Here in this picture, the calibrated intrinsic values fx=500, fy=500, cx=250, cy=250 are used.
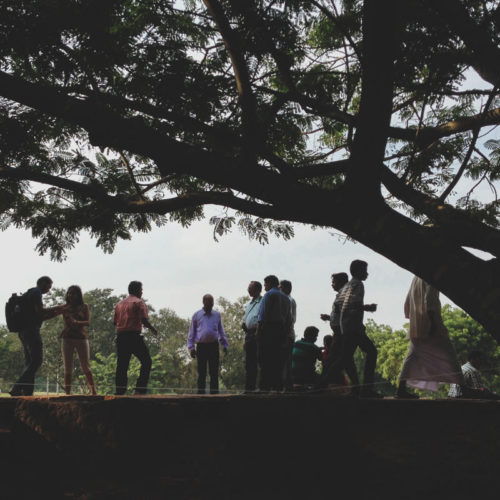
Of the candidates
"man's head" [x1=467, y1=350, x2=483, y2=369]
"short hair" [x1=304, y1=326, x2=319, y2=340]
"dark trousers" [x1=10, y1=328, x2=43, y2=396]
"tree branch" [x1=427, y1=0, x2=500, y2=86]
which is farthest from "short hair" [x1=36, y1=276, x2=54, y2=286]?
"man's head" [x1=467, y1=350, x2=483, y2=369]

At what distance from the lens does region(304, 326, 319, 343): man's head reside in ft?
23.9

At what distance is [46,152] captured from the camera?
4.73 metres

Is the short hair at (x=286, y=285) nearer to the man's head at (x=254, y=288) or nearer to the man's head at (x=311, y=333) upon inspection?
the man's head at (x=254, y=288)

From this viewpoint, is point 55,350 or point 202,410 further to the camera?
point 55,350

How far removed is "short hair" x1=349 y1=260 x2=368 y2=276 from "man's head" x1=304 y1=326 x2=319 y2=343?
2123 mm

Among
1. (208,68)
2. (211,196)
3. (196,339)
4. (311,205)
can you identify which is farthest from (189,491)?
(196,339)

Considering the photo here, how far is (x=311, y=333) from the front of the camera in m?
7.29

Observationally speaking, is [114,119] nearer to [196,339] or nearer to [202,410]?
[202,410]

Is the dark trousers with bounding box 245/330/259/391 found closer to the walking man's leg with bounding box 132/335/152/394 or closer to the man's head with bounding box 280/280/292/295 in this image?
the man's head with bounding box 280/280/292/295

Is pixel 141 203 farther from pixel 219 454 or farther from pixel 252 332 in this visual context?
pixel 252 332

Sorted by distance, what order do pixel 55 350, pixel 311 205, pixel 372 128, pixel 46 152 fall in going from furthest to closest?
pixel 55 350
pixel 46 152
pixel 311 205
pixel 372 128

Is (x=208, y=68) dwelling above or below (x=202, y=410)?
above

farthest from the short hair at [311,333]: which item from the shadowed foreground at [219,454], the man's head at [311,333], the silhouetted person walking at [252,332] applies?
the shadowed foreground at [219,454]

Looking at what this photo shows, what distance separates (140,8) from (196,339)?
189 inches
